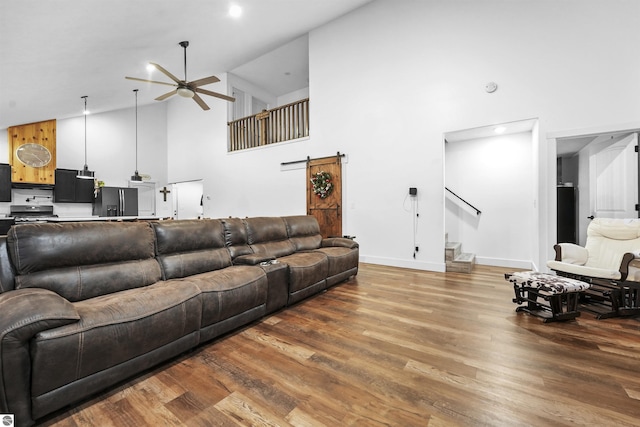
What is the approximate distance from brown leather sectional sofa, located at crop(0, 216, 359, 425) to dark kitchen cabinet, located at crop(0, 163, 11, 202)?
22.4 ft

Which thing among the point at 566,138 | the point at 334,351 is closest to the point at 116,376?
the point at 334,351

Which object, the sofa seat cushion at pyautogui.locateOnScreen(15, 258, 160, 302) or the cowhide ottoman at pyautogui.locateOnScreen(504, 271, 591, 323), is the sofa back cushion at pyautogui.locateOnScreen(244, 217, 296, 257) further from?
the cowhide ottoman at pyautogui.locateOnScreen(504, 271, 591, 323)

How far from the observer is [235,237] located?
3.32 metres

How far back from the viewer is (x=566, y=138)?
403cm

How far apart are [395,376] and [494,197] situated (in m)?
4.71

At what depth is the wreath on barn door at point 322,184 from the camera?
6.13 metres

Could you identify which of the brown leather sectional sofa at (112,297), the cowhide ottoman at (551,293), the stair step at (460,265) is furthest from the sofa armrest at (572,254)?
the brown leather sectional sofa at (112,297)

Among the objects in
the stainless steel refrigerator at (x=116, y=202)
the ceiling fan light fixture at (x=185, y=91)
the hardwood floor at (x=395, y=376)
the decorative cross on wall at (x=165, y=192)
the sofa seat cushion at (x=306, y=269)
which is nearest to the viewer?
the hardwood floor at (x=395, y=376)

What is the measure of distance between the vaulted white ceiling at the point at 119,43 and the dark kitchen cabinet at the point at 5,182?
981 mm

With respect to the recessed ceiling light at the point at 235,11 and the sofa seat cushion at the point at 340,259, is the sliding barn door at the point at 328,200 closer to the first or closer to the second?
the sofa seat cushion at the point at 340,259

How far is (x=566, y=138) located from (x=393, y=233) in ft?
9.58

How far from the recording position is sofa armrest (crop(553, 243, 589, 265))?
130 inches

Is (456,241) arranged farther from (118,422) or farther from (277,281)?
(118,422)

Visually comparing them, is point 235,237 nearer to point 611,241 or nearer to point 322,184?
point 322,184
